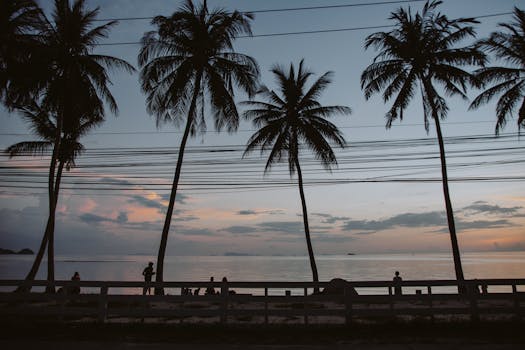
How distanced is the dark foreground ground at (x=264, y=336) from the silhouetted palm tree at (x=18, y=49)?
11058 mm

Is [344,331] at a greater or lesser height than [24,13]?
lesser

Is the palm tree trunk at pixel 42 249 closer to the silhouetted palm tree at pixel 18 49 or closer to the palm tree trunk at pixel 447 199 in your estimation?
the silhouetted palm tree at pixel 18 49

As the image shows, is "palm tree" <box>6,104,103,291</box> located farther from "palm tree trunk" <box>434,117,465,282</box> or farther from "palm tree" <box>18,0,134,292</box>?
"palm tree trunk" <box>434,117,465,282</box>

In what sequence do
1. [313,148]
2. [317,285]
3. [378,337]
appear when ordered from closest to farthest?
[378,337] → [317,285] → [313,148]

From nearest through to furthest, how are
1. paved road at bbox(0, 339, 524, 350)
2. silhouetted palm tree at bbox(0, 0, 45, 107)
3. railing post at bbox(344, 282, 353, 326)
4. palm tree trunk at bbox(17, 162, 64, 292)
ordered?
paved road at bbox(0, 339, 524, 350) → railing post at bbox(344, 282, 353, 326) → silhouetted palm tree at bbox(0, 0, 45, 107) → palm tree trunk at bbox(17, 162, 64, 292)

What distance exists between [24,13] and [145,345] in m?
14.2

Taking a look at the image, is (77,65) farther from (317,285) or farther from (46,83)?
(317,285)

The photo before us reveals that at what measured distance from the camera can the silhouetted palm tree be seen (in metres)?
14.9

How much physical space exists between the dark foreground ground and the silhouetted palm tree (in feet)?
36.3

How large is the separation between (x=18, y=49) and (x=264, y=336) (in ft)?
50.5

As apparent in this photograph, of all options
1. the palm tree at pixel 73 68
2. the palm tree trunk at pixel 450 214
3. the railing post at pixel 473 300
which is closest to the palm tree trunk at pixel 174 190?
the palm tree at pixel 73 68

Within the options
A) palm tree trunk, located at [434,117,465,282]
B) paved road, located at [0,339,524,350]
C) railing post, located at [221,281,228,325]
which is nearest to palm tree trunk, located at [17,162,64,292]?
paved road, located at [0,339,524,350]

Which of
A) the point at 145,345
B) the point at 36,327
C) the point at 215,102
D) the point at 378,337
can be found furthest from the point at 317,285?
the point at 215,102

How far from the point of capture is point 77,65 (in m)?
19.0
